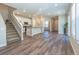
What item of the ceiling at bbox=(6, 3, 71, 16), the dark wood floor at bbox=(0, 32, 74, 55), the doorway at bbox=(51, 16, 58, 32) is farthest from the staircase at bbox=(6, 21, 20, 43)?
the doorway at bbox=(51, 16, 58, 32)

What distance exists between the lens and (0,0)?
8.27 ft

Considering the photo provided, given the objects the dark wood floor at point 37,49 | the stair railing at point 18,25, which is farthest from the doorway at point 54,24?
the dark wood floor at point 37,49

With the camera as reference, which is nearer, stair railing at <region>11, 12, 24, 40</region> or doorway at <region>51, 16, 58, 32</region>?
stair railing at <region>11, 12, 24, 40</region>

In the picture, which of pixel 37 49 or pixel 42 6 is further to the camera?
pixel 42 6

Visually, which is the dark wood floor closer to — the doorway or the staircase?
the staircase

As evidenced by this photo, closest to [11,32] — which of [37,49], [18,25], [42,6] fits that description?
[18,25]

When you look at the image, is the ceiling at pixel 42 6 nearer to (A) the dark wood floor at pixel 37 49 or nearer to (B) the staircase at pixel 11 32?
(B) the staircase at pixel 11 32

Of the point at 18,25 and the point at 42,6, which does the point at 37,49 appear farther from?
the point at 42,6

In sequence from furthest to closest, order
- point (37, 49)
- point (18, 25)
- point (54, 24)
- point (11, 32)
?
point (54, 24)
point (18, 25)
point (11, 32)
point (37, 49)

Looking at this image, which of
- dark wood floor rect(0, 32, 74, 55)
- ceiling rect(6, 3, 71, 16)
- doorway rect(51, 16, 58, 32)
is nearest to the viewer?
dark wood floor rect(0, 32, 74, 55)

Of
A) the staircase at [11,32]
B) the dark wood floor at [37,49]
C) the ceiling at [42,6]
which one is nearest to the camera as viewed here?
the dark wood floor at [37,49]

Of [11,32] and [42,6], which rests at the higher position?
[42,6]

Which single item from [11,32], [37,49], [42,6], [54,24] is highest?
[42,6]

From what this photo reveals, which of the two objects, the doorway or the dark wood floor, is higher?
the doorway
